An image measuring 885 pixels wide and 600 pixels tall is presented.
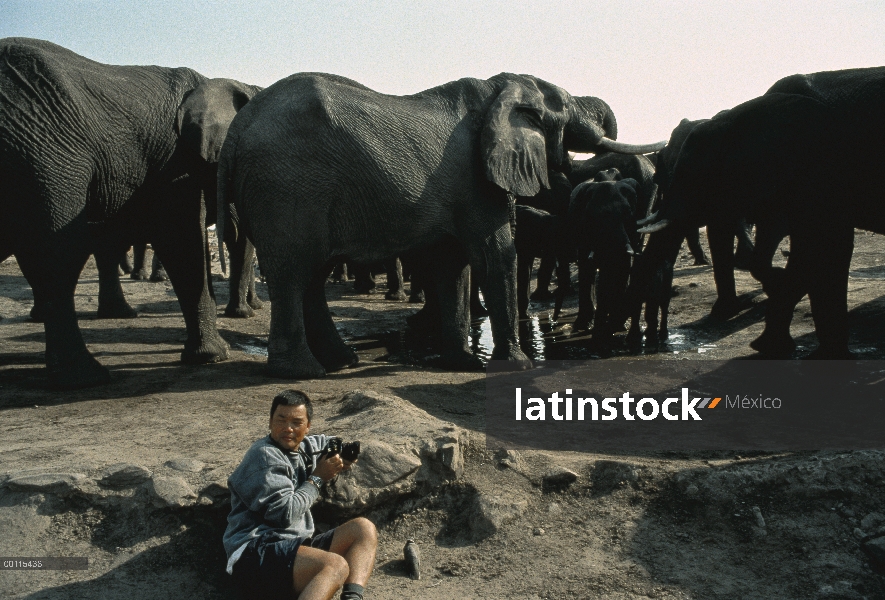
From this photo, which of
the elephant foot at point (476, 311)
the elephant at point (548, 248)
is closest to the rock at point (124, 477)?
the elephant at point (548, 248)

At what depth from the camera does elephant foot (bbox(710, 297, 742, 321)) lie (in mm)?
11086

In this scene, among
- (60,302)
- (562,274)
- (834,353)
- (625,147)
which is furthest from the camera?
(562,274)

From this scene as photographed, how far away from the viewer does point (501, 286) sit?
8625 millimetres

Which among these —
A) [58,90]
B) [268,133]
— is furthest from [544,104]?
[58,90]

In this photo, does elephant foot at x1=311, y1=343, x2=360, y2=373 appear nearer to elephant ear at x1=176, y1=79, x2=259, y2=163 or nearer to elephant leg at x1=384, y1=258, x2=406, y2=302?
elephant ear at x1=176, y1=79, x2=259, y2=163

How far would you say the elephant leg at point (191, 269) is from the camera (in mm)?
8789

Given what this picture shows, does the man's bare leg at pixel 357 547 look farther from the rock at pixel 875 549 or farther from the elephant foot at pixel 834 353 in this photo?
the elephant foot at pixel 834 353

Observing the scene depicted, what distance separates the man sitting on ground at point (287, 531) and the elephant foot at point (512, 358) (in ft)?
14.4

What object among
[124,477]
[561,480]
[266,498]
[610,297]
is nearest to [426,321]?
[610,297]

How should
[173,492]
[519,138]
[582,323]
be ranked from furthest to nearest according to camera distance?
[582,323], [519,138], [173,492]

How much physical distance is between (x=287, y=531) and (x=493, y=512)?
1343mm

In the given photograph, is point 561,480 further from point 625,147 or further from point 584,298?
point 584,298

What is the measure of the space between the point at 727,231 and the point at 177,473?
25.5 feet

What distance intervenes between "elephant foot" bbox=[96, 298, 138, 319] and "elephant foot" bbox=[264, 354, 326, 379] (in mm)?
5185
